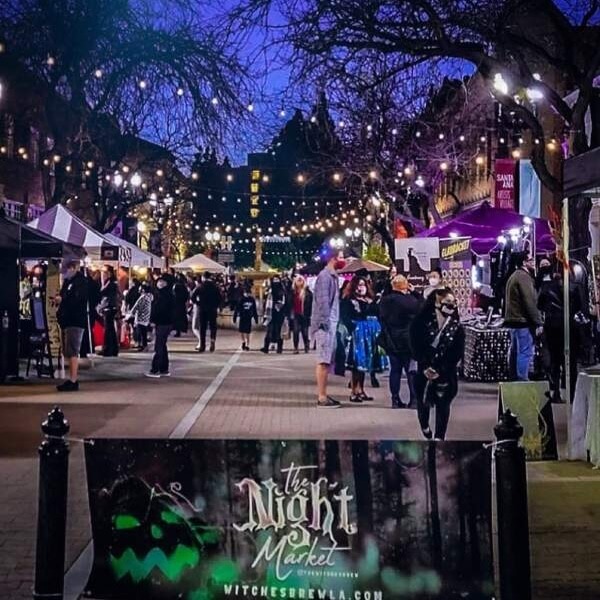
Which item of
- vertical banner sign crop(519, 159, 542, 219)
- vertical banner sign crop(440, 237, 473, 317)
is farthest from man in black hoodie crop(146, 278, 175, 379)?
vertical banner sign crop(519, 159, 542, 219)

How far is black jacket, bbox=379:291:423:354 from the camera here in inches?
496

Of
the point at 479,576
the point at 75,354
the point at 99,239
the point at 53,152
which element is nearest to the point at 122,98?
the point at 99,239

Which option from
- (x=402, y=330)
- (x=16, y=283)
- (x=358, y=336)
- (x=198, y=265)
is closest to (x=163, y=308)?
(x=16, y=283)

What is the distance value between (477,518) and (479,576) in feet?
0.89

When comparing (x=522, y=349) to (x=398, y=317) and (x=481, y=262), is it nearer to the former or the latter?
(x=398, y=317)

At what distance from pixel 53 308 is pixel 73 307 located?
3810 mm

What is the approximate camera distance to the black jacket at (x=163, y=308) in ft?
54.7

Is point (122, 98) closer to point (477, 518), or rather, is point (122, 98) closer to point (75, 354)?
point (75, 354)

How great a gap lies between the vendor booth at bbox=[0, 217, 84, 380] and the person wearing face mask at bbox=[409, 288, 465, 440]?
800cm

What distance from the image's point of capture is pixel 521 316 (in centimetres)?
1334

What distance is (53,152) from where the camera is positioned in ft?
81.7

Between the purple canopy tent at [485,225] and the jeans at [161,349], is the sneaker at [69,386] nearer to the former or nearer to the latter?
the jeans at [161,349]

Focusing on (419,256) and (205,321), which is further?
(205,321)

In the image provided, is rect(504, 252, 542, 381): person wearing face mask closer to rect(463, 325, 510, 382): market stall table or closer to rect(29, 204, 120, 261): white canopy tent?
rect(463, 325, 510, 382): market stall table
